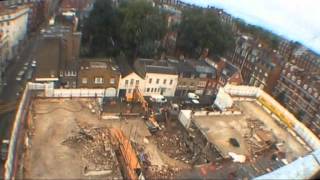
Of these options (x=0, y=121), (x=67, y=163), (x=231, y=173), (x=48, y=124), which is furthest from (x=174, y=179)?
(x=0, y=121)

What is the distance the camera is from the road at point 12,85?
11.5 m

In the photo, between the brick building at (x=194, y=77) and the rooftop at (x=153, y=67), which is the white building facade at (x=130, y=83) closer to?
the rooftop at (x=153, y=67)

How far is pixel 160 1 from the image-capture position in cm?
2609

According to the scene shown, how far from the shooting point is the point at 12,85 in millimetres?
14883

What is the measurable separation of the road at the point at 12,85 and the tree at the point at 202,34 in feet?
27.4

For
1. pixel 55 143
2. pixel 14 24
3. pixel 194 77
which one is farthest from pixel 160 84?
pixel 14 24

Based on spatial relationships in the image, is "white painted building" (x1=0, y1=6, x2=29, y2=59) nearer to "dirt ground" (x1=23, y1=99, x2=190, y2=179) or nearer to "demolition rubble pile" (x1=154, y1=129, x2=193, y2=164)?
"dirt ground" (x1=23, y1=99, x2=190, y2=179)

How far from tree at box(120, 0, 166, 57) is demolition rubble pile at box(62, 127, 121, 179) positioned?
798 centimetres

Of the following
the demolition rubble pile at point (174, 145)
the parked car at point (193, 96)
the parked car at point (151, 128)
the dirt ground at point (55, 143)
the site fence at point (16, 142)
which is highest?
the site fence at point (16, 142)

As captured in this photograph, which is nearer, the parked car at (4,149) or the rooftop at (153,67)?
the parked car at (4,149)

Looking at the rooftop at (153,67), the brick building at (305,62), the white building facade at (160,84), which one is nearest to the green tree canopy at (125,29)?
the rooftop at (153,67)

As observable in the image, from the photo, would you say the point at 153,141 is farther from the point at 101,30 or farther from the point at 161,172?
the point at 101,30

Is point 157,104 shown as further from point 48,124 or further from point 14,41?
point 14,41

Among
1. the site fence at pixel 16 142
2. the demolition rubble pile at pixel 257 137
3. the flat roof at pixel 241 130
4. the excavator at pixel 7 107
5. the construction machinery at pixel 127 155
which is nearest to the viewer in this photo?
the site fence at pixel 16 142
